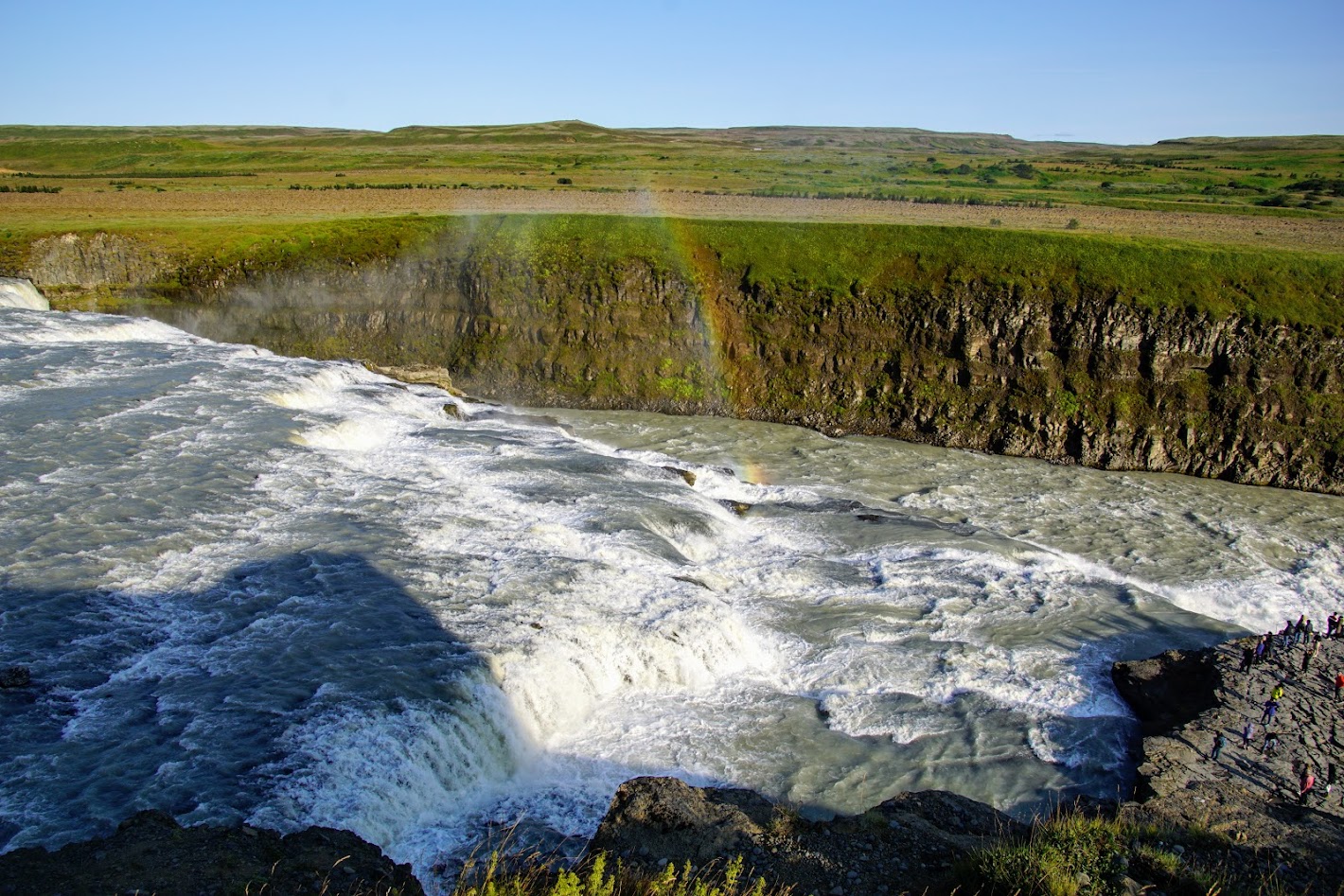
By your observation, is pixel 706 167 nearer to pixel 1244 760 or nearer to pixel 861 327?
pixel 861 327

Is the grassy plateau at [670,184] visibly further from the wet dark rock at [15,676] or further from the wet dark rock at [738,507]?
the wet dark rock at [15,676]

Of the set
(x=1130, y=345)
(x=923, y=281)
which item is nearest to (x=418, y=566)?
(x=923, y=281)

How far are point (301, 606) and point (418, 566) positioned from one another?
2661 millimetres

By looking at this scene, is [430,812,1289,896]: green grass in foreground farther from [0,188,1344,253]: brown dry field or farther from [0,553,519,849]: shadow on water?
[0,188,1344,253]: brown dry field

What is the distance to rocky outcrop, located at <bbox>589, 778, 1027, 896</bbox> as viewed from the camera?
10.6 meters

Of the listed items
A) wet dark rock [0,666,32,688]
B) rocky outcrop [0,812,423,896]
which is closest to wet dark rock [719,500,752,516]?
rocky outcrop [0,812,423,896]

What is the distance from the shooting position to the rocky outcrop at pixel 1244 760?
11.5 metres

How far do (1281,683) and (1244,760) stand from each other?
276 cm

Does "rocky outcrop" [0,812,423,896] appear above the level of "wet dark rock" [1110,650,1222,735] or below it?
above

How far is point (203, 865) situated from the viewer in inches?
397

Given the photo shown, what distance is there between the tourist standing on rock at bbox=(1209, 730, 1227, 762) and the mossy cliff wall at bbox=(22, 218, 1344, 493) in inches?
723

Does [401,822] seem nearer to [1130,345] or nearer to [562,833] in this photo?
[562,833]

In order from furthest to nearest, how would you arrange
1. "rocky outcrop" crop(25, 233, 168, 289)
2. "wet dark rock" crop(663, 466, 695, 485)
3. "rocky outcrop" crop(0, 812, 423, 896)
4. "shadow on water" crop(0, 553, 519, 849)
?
"rocky outcrop" crop(25, 233, 168, 289) < "wet dark rock" crop(663, 466, 695, 485) < "shadow on water" crop(0, 553, 519, 849) < "rocky outcrop" crop(0, 812, 423, 896)

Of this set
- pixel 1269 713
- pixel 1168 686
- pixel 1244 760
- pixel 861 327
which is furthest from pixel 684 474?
pixel 1244 760
